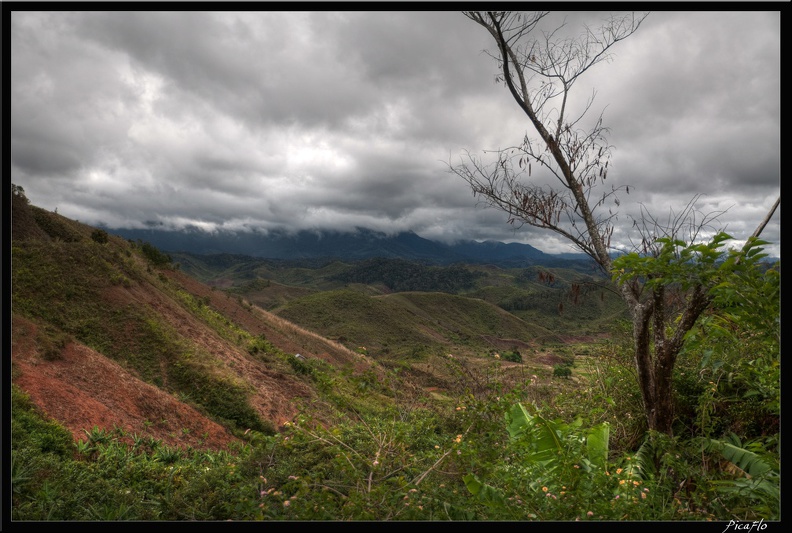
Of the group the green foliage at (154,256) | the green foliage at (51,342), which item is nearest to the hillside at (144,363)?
the green foliage at (51,342)

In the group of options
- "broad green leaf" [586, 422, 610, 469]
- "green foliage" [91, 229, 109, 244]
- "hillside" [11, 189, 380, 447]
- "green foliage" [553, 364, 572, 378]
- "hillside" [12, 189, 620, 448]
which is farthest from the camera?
"green foliage" [91, 229, 109, 244]

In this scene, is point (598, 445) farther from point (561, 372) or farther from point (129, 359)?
point (561, 372)

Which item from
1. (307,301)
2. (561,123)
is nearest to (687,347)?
(561,123)

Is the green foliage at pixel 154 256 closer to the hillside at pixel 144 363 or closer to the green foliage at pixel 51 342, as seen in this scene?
the hillside at pixel 144 363

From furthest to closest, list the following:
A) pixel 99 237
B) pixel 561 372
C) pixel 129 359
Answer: pixel 99 237 < pixel 561 372 < pixel 129 359

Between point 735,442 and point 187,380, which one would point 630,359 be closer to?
point 735,442

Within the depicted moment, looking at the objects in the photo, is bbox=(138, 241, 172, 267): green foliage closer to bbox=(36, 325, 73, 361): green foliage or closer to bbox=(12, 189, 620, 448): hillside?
bbox=(12, 189, 620, 448): hillside

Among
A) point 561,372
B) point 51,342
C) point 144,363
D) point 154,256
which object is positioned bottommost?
point 144,363

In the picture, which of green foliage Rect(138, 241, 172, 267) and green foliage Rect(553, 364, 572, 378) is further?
green foliage Rect(138, 241, 172, 267)

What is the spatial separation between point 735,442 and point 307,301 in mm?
73334

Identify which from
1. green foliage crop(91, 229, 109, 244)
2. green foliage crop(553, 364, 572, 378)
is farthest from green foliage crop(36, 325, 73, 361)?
green foliage crop(91, 229, 109, 244)

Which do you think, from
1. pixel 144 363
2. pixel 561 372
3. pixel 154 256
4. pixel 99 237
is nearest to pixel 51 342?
pixel 144 363

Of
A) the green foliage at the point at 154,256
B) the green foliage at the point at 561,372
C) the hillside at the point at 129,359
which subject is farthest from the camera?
the green foliage at the point at 154,256
